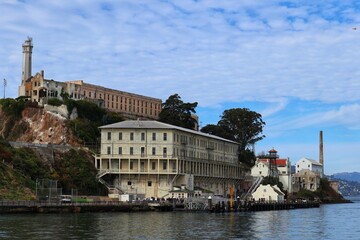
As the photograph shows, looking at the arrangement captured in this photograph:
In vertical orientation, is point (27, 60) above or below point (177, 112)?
above

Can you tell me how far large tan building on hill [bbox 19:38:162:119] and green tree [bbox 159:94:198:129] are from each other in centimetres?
A: 1035

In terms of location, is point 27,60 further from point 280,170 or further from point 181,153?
point 280,170

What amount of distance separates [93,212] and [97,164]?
987 inches

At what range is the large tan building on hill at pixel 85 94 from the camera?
13075 centimetres

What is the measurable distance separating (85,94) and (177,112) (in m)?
20.5

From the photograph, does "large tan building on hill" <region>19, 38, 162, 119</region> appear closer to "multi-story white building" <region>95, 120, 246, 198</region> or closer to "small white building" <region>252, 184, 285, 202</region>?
"multi-story white building" <region>95, 120, 246, 198</region>

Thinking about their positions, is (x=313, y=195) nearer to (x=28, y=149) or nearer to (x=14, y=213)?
(x=28, y=149)


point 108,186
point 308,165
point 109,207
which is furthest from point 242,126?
point 109,207

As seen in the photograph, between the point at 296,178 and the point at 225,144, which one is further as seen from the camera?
the point at 296,178

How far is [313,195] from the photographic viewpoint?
16088cm

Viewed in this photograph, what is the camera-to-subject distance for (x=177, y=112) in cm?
14050

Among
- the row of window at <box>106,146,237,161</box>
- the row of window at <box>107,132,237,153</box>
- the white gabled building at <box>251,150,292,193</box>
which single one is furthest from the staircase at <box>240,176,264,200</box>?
the row of window at <box>106,146,237,161</box>

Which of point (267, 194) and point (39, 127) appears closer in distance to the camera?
point (39, 127)

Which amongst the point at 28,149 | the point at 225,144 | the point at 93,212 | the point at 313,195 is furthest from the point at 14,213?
the point at 313,195
